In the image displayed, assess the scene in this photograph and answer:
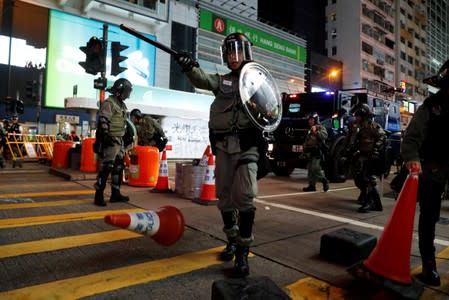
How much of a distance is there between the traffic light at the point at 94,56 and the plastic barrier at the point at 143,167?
2.25 metres

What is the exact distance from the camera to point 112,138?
5.46m

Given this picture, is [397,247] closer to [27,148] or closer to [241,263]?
[241,263]

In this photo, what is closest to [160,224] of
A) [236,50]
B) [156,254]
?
[156,254]

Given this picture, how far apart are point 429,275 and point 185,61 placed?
2710mm

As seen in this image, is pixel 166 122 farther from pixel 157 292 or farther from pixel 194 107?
pixel 157 292

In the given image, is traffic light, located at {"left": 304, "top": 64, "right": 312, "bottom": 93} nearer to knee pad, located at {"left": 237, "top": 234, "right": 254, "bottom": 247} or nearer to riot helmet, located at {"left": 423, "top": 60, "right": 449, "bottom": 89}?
riot helmet, located at {"left": 423, "top": 60, "right": 449, "bottom": 89}

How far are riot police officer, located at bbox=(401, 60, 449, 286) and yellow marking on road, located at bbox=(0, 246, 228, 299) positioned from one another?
1.81 meters

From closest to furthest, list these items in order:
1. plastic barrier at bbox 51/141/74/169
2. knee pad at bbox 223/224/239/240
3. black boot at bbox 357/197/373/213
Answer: knee pad at bbox 223/224/239/240 < black boot at bbox 357/197/373/213 < plastic barrier at bbox 51/141/74/169

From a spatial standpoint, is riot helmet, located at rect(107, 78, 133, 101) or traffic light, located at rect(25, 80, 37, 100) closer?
riot helmet, located at rect(107, 78, 133, 101)

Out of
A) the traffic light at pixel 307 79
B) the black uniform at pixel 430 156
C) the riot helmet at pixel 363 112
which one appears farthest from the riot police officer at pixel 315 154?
the traffic light at pixel 307 79

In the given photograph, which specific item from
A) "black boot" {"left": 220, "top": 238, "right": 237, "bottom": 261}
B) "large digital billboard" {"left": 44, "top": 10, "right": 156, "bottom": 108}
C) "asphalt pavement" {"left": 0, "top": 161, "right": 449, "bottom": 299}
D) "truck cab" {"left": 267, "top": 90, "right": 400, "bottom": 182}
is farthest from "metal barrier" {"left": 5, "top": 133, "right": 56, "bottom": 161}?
"black boot" {"left": 220, "top": 238, "right": 237, "bottom": 261}

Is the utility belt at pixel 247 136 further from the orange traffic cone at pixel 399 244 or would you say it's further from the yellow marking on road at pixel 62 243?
the yellow marking on road at pixel 62 243

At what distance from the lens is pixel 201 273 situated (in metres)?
2.81

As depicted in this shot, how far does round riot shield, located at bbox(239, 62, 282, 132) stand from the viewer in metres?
3.01
